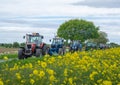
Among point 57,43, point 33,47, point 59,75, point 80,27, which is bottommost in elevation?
point 80,27

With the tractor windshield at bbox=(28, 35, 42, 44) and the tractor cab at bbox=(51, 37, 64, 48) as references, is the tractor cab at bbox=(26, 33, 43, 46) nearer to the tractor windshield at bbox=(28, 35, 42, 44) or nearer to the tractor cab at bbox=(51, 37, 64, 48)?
the tractor windshield at bbox=(28, 35, 42, 44)

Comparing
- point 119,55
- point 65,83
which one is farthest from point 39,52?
point 65,83

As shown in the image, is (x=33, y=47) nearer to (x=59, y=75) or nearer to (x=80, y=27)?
(x=59, y=75)

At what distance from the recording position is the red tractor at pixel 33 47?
3566 centimetres

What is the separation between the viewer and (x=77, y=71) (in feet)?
42.6

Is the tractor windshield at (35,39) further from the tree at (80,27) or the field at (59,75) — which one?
→ the tree at (80,27)

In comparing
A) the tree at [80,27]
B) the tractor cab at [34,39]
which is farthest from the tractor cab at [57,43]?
the tree at [80,27]

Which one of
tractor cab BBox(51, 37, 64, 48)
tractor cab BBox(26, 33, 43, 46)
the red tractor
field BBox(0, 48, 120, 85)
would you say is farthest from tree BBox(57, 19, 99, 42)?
field BBox(0, 48, 120, 85)

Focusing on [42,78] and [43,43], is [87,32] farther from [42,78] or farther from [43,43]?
[42,78]

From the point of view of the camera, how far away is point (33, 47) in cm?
3612

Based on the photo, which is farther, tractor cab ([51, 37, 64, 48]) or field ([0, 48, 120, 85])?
tractor cab ([51, 37, 64, 48])

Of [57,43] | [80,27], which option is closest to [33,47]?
[57,43]

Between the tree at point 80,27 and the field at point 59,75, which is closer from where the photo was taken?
the field at point 59,75

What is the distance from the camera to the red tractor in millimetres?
35656
